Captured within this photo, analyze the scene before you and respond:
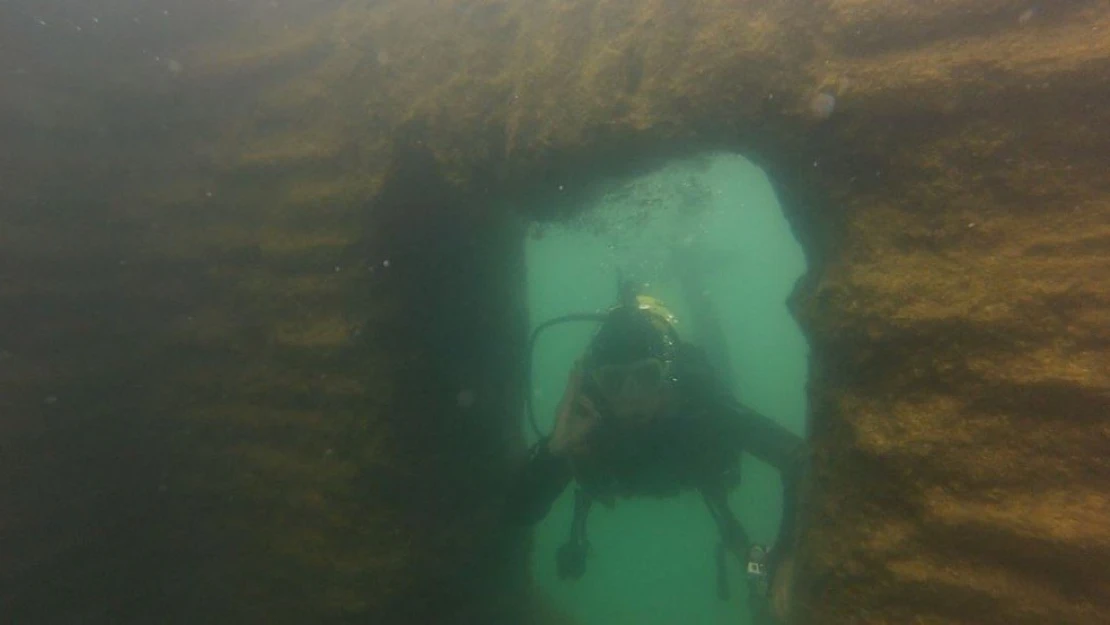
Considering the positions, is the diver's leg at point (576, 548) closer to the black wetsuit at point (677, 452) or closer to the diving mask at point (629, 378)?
the black wetsuit at point (677, 452)

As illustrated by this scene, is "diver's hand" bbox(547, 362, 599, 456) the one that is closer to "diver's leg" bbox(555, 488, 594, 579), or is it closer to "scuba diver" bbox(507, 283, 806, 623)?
"scuba diver" bbox(507, 283, 806, 623)

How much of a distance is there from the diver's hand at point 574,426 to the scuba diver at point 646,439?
0.01 m

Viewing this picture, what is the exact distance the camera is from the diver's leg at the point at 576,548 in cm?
751

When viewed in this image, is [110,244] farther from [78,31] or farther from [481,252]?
[481,252]

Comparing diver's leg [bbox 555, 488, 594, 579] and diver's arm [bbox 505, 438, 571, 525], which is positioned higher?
diver's arm [bbox 505, 438, 571, 525]

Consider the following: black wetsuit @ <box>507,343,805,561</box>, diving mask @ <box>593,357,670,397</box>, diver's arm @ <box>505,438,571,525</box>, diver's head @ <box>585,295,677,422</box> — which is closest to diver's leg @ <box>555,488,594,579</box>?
black wetsuit @ <box>507,343,805,561</box>

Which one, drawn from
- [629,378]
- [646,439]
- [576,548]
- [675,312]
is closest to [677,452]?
[646,439]

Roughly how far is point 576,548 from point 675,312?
1622cm

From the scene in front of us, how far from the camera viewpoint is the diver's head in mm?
6516

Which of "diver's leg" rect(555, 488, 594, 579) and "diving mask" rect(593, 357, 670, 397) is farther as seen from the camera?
"diver's leg" rect(555, 488, 594, 579)

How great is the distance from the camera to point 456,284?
20.5ft

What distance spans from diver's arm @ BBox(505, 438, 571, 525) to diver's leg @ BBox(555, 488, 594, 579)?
147 centimetres

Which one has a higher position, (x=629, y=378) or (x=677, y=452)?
(x=629, y=378)

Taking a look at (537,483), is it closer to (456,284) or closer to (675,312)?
(456,284)
